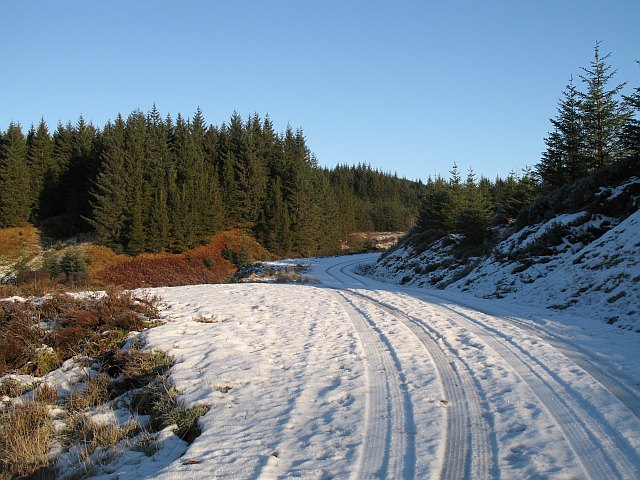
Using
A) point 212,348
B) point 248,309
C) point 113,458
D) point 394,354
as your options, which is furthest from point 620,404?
point 248,309

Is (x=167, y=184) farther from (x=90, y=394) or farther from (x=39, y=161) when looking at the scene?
(x=90, y=394)

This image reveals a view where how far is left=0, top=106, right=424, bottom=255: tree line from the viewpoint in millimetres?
49312

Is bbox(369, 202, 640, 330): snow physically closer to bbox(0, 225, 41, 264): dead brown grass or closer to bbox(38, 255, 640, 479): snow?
bbox(38, 255, 640, 479): snow

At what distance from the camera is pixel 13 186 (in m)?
56.0

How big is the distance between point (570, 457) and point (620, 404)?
1625 millimetres

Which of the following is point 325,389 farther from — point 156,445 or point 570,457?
point 570,457

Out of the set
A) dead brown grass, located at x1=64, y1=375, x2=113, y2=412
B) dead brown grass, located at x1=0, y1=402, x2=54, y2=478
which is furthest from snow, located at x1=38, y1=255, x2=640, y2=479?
dead brown grass, located at x1=0, y1=402, x2=54, y2=478

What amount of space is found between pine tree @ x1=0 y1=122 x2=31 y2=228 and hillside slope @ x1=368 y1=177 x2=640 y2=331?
56.6 metres

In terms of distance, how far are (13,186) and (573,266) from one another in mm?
66030

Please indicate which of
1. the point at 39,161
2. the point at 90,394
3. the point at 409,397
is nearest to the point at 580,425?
the point at 409,397

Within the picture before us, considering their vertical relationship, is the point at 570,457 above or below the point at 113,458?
above

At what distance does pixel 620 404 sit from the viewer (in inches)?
198

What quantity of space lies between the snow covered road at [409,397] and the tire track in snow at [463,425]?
0.7 inches

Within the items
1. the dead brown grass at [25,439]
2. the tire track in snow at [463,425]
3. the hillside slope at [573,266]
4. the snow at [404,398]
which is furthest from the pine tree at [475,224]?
the dead brown grass at [25,439]
